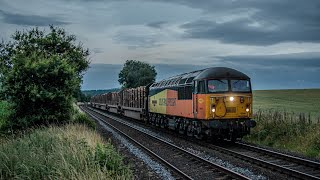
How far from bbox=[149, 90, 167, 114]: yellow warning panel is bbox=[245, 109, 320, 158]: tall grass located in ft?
19.8

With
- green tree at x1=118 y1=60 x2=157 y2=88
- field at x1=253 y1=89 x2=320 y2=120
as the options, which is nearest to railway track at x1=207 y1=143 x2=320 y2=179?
field at x1=253 y1=89 x2=320 y2=120

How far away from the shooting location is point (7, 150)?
12672mm

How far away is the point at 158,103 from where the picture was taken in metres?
27.4

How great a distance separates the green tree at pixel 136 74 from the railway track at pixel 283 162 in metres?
82.4

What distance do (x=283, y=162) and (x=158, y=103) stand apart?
48.2ft

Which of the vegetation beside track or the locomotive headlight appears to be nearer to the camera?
the vegetation beside track

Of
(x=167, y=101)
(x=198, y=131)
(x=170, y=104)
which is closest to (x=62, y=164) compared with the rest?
(x=198, y=131)

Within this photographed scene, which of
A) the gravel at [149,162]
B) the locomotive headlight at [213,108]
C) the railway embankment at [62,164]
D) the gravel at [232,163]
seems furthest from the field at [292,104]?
the railway embankment at [62,164]

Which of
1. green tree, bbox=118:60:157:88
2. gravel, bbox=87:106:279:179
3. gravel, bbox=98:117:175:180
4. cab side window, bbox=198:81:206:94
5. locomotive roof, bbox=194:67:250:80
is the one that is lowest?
gravel, bbox=98:117:175:180

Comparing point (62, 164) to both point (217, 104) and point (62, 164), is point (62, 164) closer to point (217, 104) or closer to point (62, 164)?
point (62, 164)

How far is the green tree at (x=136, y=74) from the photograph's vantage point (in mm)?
100963

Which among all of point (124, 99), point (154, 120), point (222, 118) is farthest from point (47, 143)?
point (124, 99)

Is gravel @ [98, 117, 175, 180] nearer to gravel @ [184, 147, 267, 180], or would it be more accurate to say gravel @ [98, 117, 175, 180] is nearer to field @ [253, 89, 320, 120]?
gravel @ [184, 147, 267, 180]

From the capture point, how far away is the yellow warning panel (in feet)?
83.8
